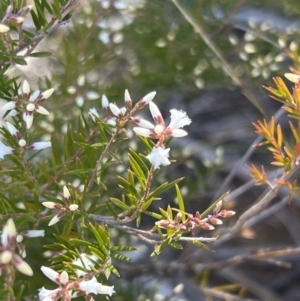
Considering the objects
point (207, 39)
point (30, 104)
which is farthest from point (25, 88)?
point (207, 39)

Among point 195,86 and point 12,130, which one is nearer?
point 12,130

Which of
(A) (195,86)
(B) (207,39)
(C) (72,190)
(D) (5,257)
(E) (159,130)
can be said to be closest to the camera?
(D) (5,257)

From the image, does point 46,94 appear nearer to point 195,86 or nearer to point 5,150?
point 5,150

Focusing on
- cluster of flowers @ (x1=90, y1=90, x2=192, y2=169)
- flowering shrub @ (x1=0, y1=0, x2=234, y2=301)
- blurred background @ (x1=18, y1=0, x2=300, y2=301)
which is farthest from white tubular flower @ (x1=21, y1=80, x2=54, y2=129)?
blurred background @ (x1=18, y1=0, x2=300, y2=301)

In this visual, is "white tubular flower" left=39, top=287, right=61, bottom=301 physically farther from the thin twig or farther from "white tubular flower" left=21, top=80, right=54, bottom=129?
the thin twig

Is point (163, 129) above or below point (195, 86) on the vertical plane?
above

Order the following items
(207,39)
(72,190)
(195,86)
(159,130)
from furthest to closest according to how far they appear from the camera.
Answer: (195,86)
(207,39)
(72,190)
(159,130)

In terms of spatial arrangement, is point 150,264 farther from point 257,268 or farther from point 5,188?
point 5,188

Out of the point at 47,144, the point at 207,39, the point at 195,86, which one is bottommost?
the point at 195,86

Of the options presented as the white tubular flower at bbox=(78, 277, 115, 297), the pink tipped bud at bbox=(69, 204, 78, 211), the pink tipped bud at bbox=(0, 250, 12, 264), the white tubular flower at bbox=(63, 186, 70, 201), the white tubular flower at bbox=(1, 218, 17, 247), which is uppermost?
the pink tipped bud at bbox=(0, 250, 12, 264)
